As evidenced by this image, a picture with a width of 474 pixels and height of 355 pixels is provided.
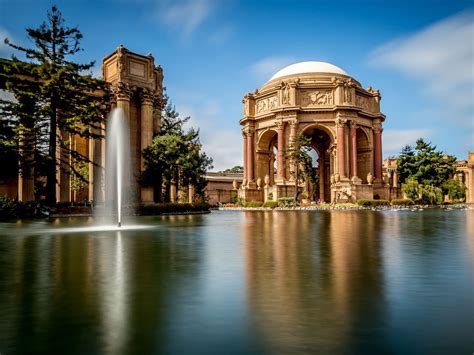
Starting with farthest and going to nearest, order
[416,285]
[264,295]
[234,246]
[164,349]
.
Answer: [234,246]
[416,285]
[264,295]
[164,349]

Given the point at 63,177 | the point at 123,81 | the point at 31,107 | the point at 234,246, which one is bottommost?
the point at 234,246

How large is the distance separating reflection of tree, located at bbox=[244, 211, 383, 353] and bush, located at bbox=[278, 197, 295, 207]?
33.7 m

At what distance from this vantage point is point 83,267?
637cm

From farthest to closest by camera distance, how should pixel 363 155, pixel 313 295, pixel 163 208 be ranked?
pixel 363 155
pixel 163 208
pixel 313 295

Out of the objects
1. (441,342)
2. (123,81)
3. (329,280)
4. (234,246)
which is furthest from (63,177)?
(441,342)

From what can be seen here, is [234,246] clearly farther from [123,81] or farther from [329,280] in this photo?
[123,81]

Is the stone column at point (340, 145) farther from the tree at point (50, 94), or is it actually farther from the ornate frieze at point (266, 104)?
the tree at point (50, 94)

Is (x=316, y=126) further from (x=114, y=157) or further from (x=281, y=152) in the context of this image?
(x=114, y=157)

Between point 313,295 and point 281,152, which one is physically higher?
point 281,152

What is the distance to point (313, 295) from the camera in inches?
173

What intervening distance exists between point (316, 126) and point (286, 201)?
13.2 m

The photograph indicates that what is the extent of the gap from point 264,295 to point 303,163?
42.1m

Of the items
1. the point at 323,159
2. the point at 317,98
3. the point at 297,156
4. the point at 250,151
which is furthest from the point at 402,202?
the point at 250,151

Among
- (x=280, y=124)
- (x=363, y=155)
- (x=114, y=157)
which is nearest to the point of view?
(x=114, y=157)
